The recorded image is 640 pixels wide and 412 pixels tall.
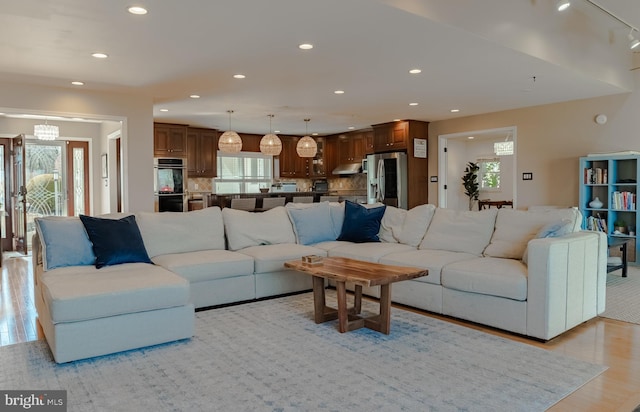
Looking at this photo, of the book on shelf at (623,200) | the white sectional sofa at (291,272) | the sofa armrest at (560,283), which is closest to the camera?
the white sectional sofa at (291,272)

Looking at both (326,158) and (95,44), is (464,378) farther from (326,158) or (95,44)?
(326,158)

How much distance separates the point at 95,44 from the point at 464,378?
3985 mm

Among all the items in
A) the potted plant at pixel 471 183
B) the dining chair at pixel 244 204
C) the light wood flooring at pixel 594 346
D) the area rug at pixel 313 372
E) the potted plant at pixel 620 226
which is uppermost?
the potted plant at pixel 471 183

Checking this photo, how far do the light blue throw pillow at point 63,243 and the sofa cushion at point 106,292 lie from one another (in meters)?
0.14

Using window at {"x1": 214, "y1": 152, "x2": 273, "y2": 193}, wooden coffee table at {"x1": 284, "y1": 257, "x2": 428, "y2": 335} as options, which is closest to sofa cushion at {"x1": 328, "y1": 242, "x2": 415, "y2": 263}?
wooden coffee table at {"x1": 284, "y1": 257, "x2": 428, "y2": 335}

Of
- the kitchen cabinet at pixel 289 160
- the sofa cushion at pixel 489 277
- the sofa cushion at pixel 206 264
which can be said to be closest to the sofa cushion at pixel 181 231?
the sofa cushion at pixel 206 264

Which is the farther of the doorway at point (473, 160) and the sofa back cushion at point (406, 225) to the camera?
the doorway at point (473, 160)

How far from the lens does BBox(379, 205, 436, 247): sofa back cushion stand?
476 centimetres

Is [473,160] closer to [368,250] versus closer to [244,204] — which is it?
[244,204]

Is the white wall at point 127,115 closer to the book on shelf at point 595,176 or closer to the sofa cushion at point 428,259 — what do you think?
the sofa cushion at point 428,259

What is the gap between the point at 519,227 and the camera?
3.96 m

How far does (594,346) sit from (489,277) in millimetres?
817

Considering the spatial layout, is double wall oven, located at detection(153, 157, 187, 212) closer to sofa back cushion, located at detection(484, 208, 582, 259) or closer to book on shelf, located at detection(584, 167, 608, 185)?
sofa back cushion, located at detection(484, 208, 582, 259)

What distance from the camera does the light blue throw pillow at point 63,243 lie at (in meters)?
3.54
